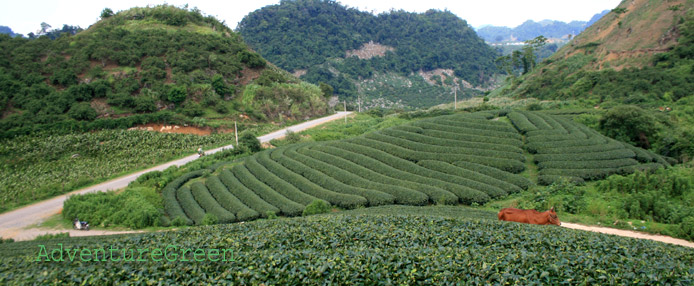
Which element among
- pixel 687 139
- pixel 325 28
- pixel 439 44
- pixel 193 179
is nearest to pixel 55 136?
pixel 193 179

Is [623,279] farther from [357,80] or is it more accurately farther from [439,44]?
[439,44]

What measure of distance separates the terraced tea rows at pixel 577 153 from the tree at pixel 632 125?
141cm

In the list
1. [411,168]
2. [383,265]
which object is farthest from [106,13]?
[383,265]

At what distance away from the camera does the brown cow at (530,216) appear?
46.9ft

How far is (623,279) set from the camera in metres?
6.52

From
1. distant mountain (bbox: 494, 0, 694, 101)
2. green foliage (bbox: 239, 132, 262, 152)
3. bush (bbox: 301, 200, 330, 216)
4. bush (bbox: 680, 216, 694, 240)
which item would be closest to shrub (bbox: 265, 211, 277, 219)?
bush (bbox: 301, 200, 330, 216)

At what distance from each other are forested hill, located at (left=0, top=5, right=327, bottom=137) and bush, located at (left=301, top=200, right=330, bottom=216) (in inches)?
1120

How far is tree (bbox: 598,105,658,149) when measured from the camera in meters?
26.2

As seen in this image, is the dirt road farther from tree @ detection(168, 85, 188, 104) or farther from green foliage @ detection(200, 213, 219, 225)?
tree @ detection(168, 85, 188, 104)

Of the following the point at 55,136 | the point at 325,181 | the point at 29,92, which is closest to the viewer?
the point at 325,181

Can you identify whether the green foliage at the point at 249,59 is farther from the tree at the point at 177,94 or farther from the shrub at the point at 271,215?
the shrub at the point at 271,215

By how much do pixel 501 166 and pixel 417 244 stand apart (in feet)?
53.6

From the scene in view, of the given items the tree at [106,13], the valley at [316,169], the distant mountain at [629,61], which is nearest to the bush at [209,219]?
the valley at [316,169]

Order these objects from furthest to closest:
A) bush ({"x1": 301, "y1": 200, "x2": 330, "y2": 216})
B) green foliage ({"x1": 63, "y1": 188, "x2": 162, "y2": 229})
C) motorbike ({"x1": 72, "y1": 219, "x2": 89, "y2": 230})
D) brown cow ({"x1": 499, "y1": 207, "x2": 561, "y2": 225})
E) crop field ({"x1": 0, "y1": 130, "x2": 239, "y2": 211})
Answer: crop field ({"x1": 0, "y1": 130, "x2": 239, "y2": 211}) < green foliage ({"x1": 63, "y1": 188, "x2": 162, "y2": 229}) < motorbike ({"x1": 72, "y1": 219, "x2": 89, "y2": 230}) < bush ({"x1": 301, "y1": 200, "x2": 330, "y2": 216}) < brown cow ({"x1": 499, "y1": 207, "x2": 561, "y2": 225})
